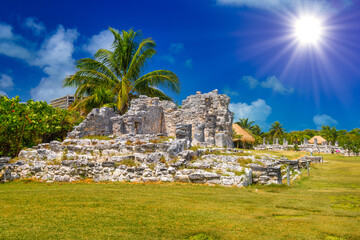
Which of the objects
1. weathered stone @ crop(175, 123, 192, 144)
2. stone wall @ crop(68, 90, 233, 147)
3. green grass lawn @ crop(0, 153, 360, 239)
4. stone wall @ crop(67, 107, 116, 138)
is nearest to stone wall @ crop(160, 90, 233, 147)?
stone wall @ crop(68, 90, 233, 147)

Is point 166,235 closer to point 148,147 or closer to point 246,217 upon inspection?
point 246,217

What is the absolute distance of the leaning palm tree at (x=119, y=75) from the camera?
2038 centimetres

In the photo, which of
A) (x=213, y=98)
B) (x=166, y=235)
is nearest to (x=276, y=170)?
(x=166, y=235)

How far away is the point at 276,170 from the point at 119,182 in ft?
18.8

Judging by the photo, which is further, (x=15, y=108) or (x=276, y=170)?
(x=15, y=108)

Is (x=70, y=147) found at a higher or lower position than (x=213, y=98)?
lower

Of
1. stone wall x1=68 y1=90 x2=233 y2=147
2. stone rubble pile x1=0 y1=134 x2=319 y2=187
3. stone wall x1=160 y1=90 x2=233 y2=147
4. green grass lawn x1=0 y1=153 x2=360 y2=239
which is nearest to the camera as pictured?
green grass lawn x1=0 y1=153 x2=360 y2=239

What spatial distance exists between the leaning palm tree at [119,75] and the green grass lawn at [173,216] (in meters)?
14.1

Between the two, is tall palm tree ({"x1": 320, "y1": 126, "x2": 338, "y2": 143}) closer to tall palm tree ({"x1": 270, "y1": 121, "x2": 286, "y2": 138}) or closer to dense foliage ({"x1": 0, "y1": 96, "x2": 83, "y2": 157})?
tall palm tree ({"x1": 270, "y1": 121, "x2": 286, "y2": 138})

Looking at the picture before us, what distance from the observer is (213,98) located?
1886cm

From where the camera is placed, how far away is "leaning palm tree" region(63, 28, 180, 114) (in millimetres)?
20375

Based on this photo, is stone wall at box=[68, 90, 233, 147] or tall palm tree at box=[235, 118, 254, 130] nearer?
stone wall at box=[68, 90, 233, 147]

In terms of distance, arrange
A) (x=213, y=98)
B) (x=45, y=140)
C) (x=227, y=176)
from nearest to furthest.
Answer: (x=227, y=176)
(x=45, y=140)
(x=213, y=98)

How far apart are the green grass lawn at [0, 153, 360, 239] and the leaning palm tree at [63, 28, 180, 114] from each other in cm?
1412
